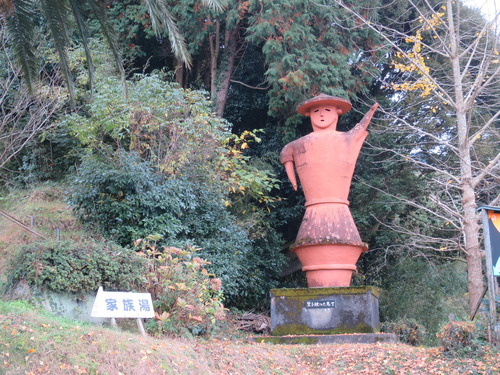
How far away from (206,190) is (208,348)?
4231 millimetres

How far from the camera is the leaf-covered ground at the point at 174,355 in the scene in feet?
17.1

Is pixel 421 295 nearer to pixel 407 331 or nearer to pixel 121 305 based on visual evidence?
pixel 407 331

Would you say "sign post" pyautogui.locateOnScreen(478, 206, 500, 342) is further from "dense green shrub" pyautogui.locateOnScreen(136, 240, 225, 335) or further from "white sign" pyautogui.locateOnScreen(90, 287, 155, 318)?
"white sign" pyautogui.locateOnScreen(90, 287, 155, 318)

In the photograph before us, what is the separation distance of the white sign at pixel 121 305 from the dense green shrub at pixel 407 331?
17.0 feet

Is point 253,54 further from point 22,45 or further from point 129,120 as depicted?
point 22,45

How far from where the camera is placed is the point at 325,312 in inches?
358

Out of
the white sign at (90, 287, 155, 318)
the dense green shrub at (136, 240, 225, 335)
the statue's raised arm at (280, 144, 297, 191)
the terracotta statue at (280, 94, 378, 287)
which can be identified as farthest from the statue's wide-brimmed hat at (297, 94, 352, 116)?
the white sign at (90, 287, 155, 318)

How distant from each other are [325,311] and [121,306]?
374cm

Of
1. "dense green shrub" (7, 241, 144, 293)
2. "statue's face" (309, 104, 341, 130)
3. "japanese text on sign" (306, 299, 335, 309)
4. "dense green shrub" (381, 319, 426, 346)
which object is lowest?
"dense green shrub" (381, 319, 426, 346)

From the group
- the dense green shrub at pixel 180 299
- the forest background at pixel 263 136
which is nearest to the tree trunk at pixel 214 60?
the forest background at pixel 263 136

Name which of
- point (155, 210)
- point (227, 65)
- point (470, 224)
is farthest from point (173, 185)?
point (227, 65)

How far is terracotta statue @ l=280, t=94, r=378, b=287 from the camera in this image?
9.77m

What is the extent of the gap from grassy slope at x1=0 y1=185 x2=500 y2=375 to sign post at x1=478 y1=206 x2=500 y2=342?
0.38 metres

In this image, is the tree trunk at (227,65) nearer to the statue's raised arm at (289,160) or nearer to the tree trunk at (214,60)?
the tree trunk at (214,60)
